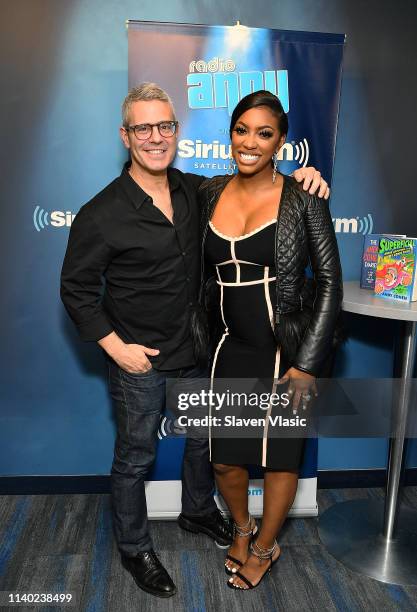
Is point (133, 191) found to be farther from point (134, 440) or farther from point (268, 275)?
point (134, 440)

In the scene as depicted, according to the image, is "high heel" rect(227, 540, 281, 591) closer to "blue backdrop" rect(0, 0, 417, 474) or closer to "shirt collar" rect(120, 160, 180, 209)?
"blue backdrop" rect(0, 0, 417, 474)

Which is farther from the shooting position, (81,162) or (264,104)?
(81,162)

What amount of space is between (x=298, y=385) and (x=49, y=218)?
4.59 ft

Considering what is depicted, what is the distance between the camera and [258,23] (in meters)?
2.43

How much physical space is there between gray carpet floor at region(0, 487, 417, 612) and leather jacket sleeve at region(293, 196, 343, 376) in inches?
36.6

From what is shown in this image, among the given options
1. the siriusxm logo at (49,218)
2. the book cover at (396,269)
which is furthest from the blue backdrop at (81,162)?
the book cover at (396,269)

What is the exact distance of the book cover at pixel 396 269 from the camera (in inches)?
84.7

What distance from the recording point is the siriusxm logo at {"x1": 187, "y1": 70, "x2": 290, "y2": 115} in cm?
225

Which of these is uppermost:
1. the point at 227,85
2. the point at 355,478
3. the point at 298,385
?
the point at 227,85

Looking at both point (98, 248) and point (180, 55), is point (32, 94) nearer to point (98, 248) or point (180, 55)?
point (180, 55)

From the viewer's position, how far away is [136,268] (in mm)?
1979

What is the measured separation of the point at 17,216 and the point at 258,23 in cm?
141

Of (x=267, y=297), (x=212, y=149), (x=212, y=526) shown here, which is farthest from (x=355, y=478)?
(x=212, y=149)

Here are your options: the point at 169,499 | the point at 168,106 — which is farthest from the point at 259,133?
the point at 169,499
